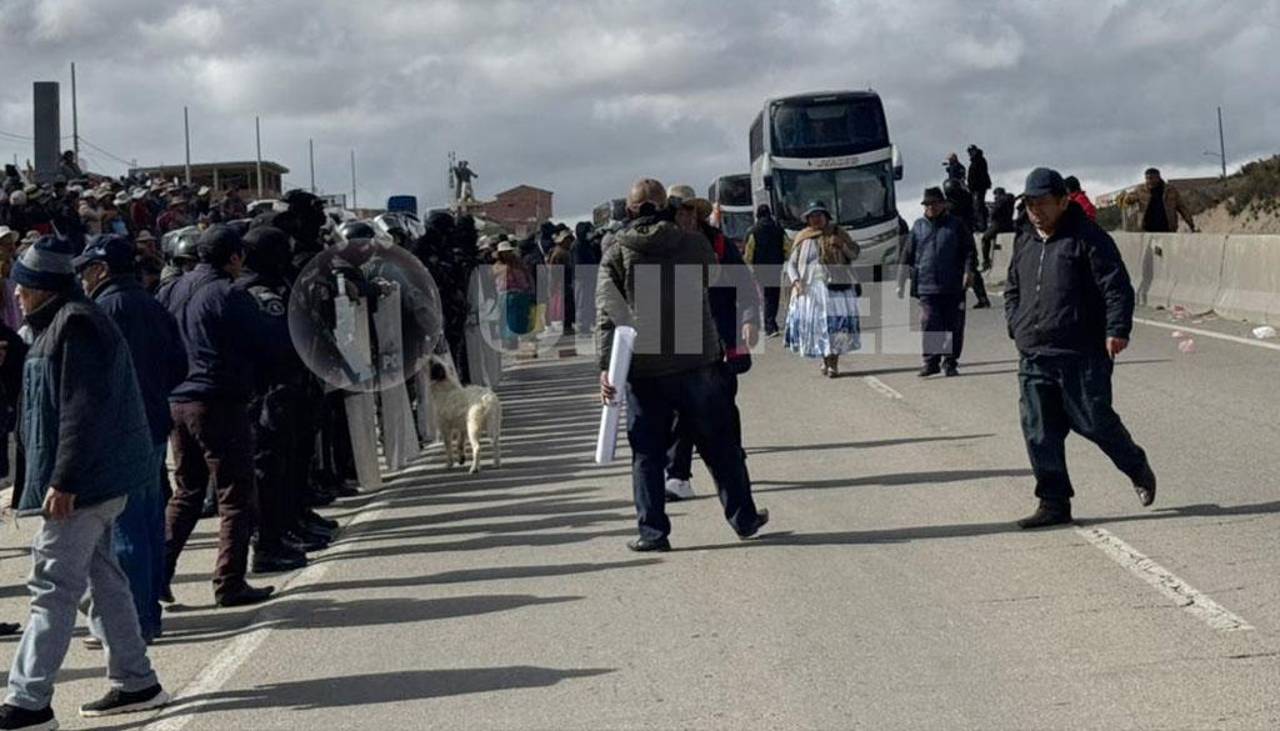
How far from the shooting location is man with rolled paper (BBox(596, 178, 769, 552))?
10414 millimetres

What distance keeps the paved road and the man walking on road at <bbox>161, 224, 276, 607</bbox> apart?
0.36 meters

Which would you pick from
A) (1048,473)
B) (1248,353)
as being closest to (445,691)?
(1048,473)

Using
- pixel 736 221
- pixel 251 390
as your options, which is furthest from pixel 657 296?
pixel 736 221

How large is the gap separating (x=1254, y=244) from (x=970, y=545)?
14.9 metres

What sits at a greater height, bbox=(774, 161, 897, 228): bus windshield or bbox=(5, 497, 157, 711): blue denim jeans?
bbox=(774, 161, 897, 228): bus windshield

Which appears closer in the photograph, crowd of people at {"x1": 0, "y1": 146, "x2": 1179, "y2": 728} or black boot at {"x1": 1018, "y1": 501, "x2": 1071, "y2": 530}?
→ crowd of people at {"x1": 0, "y1": 146, "x2": 1179, "y2": 728}

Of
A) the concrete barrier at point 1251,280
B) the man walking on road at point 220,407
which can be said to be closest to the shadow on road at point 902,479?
the man walking on road at point 220,407

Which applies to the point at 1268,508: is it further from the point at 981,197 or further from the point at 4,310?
the point at 981,197

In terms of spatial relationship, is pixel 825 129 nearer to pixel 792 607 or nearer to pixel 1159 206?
pixel 1159 206

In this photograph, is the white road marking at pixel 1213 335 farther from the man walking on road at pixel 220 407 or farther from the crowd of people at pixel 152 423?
the man walking on road at pixel 220 407

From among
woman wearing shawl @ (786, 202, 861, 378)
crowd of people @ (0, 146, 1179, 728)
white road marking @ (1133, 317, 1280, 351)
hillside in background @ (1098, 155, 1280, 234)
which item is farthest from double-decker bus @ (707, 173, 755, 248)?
crowd of people @ (0, 146, 1179, 728)

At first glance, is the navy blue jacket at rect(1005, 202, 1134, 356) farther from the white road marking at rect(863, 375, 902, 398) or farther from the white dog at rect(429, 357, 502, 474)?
the white road marking at rect(863, 375, 902, 398)

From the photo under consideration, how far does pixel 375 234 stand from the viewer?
50.6 feet

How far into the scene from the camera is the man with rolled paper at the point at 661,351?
10414mm
